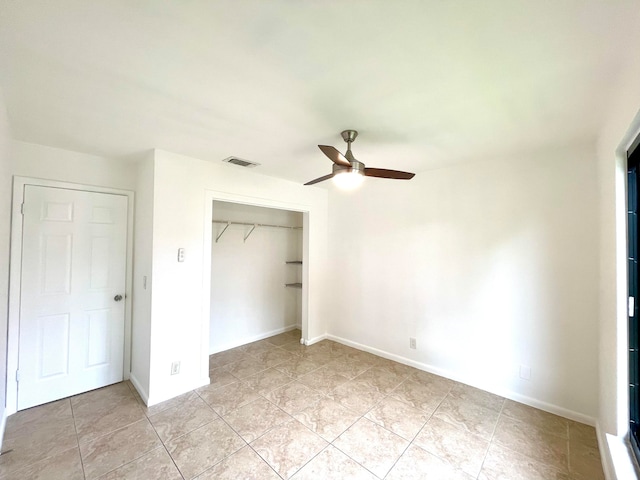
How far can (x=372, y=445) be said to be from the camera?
2.00 metres

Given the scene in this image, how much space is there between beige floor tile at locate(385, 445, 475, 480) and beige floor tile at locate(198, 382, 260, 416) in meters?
1.42

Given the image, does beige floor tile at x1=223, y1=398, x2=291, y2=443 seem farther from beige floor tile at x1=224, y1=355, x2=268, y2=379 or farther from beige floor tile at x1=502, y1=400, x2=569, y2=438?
beige floor tile at x1=502, y1=400, x2=569, y2=438

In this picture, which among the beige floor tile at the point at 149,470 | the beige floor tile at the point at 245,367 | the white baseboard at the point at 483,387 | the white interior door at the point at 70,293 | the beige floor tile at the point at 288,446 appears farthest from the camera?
the beige floor tile at the point at 245,367

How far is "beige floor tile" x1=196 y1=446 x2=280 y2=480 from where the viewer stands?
1.71 m

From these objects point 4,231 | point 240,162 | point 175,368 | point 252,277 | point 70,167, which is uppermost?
point 240,162

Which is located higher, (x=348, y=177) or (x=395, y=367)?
(x=348, y=177)

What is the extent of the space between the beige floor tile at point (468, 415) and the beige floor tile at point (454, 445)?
8 cm

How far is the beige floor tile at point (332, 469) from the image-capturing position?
1.72 meters

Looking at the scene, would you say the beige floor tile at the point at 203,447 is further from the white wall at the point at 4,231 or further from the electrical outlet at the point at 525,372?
the electrical outlet at the point at 525,372

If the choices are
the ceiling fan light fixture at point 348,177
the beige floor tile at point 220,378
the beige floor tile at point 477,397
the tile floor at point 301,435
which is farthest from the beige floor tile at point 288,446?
the ceiling fan light fixture at point 348,177

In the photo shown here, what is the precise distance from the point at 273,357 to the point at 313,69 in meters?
3.34

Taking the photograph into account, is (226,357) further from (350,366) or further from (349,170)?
(349,170)

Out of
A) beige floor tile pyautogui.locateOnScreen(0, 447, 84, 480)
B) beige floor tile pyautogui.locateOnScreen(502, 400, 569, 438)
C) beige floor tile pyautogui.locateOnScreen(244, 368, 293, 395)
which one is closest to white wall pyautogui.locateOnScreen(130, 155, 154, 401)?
beige floor tile pyautogui.locateOnScreen(0, 447, 84, 480)

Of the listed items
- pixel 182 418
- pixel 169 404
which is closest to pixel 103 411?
pixel 169 404
